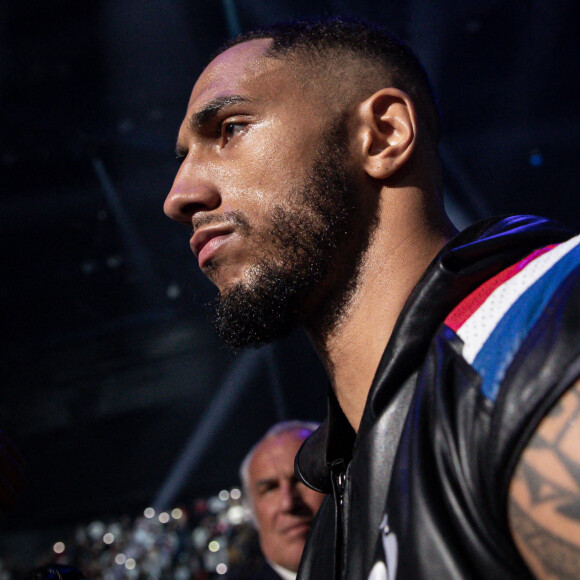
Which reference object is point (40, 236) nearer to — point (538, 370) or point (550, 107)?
point (550, 107)

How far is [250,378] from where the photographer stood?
9.02 m

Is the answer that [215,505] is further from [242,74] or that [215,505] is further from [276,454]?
[242,74]

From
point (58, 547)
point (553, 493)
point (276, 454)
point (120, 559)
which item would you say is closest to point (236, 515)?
point (120, 559)

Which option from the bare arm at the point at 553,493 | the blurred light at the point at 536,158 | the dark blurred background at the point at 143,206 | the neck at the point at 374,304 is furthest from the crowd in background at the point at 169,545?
the bare arm at the point at 553,493

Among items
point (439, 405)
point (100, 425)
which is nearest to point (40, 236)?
point (100, 425)

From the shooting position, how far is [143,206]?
269 inches

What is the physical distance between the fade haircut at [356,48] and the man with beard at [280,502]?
1.88 meters

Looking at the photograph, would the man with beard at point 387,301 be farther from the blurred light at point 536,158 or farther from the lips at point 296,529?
the blurred light at point 536,158

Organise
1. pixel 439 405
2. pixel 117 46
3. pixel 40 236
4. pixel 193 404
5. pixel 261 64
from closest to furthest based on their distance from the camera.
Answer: pixel 439 405, pixel 261 64, pixel 117 46, pixel 40 236, pixel 193 404

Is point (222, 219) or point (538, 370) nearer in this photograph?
point (538, 370)

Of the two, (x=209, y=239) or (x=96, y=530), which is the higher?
(x=209, y=239)

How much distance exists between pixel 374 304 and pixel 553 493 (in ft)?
1.83

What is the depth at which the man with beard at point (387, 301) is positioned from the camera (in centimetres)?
56

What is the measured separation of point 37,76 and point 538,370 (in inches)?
219
